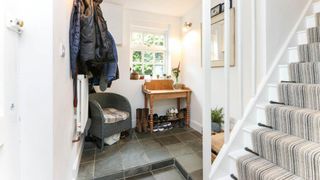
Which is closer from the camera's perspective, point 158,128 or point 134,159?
point 134,159

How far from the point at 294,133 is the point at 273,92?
44cm

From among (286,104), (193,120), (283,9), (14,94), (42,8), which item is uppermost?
(283,9)

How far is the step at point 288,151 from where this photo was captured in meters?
0.98

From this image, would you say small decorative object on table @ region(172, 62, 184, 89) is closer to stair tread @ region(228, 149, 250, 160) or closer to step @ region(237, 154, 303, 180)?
stair tread @ region(228, 149, 250, 160)

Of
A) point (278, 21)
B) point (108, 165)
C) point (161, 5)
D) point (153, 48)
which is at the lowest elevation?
point (108, 165)

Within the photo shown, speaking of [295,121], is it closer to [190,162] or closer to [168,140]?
[190,162]

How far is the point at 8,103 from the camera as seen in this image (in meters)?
0.84

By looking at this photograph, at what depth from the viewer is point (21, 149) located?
93 cm

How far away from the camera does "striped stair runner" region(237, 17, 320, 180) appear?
1029 millimetres

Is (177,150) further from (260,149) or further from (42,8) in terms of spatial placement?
(42,8)

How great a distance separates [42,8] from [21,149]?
79 cm

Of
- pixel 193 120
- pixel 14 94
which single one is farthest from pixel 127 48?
pixel 14 94

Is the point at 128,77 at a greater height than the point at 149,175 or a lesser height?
greater

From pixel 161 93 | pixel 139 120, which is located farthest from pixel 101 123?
pixel 161 93
